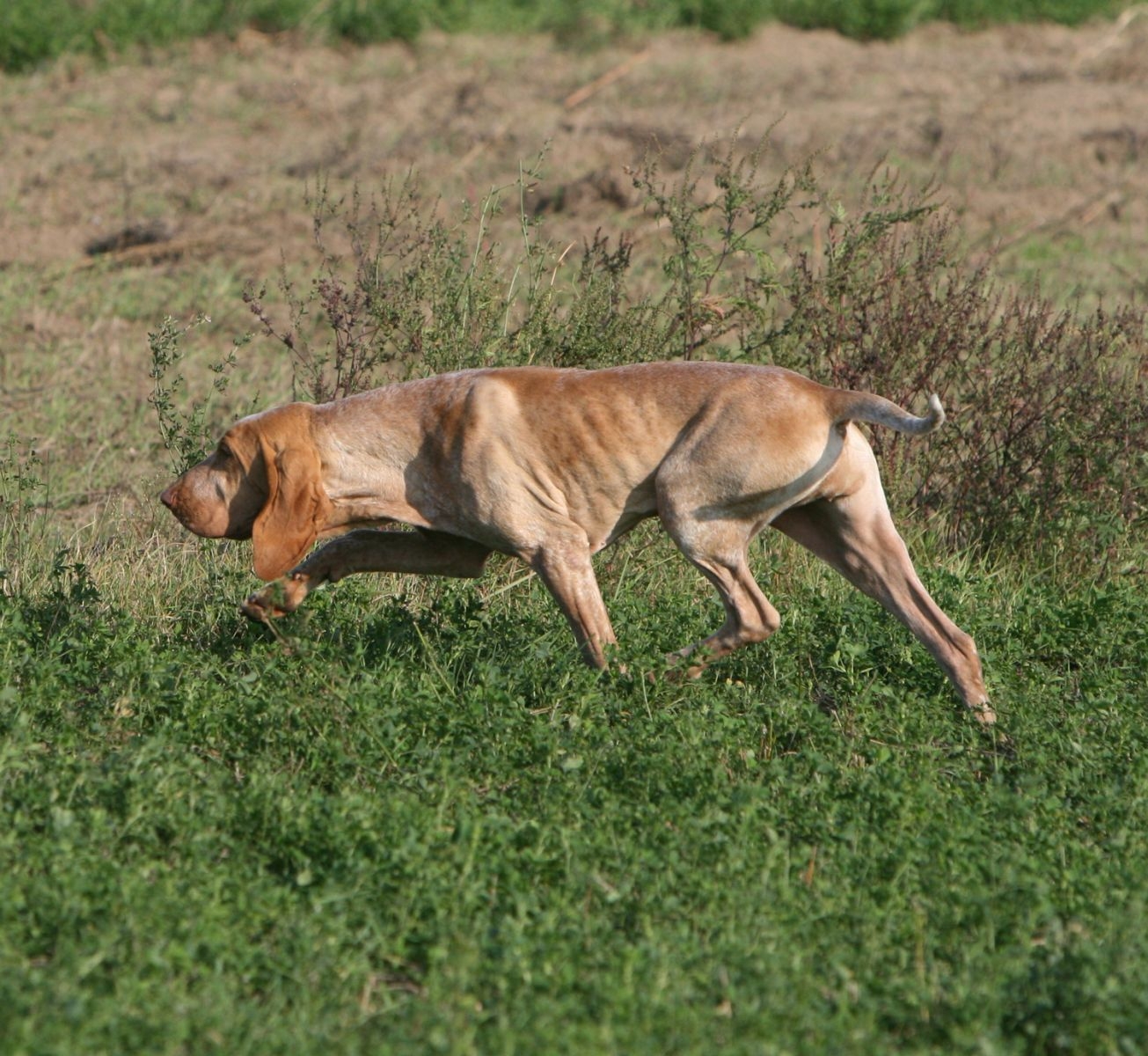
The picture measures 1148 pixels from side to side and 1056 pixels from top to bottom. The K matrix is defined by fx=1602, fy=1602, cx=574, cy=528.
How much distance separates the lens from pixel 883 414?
5926 mm

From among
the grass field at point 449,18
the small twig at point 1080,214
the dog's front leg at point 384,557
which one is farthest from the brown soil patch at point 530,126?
the dog's front leg at point 384,557

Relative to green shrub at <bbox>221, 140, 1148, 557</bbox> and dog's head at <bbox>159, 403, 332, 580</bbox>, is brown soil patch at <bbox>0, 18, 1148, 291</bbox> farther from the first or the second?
dog's head at <bbox>159, 403, 332, 580</bbox>

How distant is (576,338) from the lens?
8125 mm

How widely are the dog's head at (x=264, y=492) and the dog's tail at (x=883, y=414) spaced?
2.02 meters

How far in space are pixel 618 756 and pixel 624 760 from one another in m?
0.04

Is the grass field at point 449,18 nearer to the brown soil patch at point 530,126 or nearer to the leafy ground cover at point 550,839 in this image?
the brown soil patch at point 530,126

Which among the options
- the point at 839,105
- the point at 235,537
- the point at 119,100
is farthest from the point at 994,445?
the point at 119,100

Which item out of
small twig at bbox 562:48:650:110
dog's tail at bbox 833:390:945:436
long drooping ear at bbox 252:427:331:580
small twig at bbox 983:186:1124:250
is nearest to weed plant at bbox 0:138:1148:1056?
long drooping ear at bbox 252:427:331:580

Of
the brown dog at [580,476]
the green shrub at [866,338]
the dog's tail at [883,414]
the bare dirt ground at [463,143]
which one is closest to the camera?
the dog's tail at [883,414]

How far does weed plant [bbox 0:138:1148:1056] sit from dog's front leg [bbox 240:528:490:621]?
0.20m

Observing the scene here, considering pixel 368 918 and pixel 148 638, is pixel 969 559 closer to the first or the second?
pixel 148 638

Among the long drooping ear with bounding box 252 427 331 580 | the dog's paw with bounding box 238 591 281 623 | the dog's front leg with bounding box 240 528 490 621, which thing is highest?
the long drooping ear with bounding box 252 427 331 580

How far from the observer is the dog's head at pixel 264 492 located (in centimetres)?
612

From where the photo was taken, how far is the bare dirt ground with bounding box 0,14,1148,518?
12195 mm
